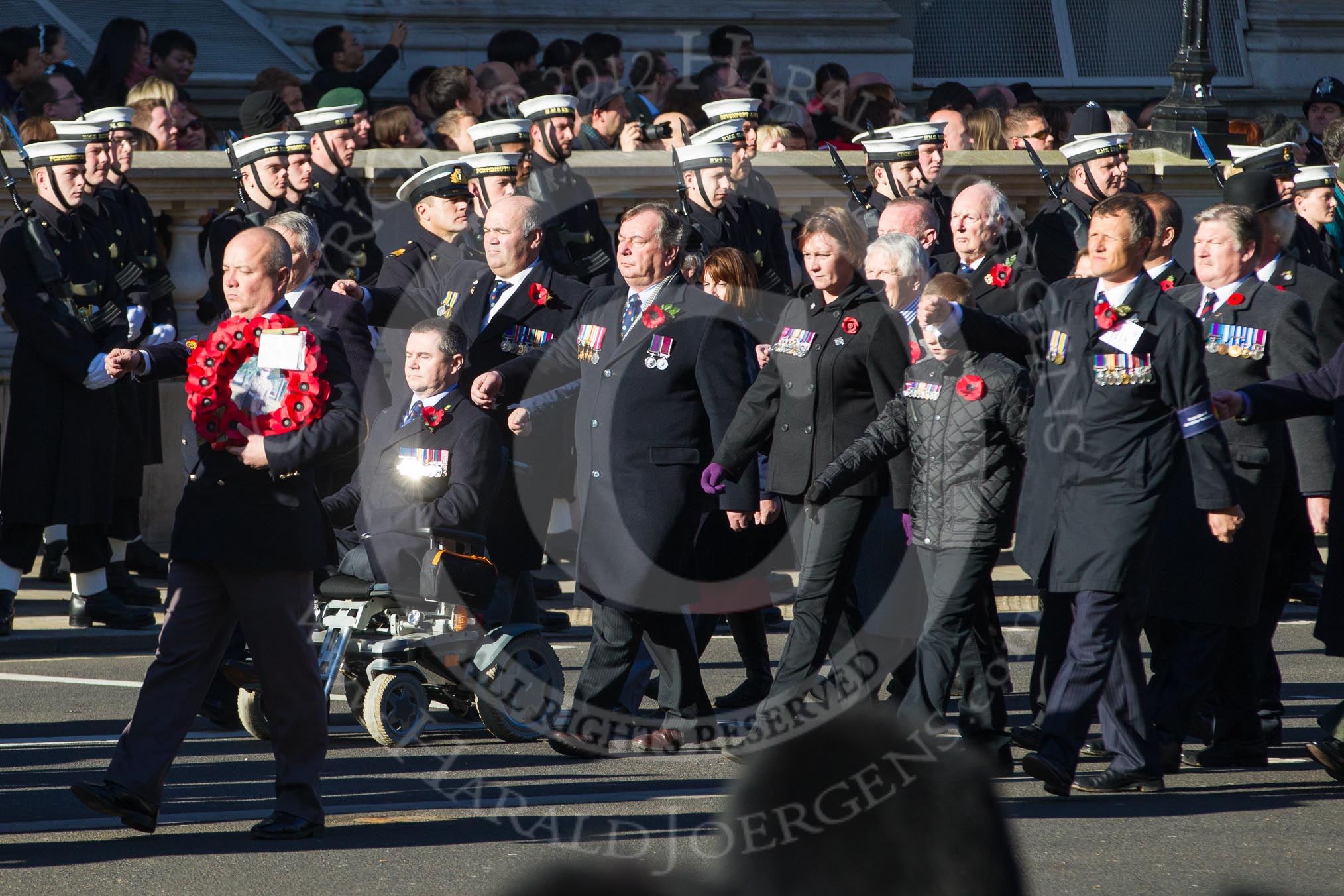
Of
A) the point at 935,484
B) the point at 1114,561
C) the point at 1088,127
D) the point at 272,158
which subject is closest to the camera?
the point at 1114,561

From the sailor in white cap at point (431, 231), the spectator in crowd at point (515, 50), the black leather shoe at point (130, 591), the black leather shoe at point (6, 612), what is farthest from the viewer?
the spectator in crowd at point (515, 50)

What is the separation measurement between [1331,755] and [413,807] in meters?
2.99

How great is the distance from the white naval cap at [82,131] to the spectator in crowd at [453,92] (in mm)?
3715

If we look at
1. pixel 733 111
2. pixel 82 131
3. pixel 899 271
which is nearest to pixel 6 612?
pixel 82 131

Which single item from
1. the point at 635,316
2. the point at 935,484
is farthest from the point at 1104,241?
the point at 635,316

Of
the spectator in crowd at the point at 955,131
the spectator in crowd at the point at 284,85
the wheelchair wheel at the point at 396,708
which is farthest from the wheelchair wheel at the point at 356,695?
the spectator in crowd at the point at 955,131

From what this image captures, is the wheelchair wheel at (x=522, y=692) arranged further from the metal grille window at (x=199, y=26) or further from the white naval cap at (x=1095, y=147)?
the metal grille window at (x=199, y=26)

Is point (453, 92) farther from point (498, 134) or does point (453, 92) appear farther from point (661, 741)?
point (661, 741)

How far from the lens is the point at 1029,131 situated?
12695 millimetres

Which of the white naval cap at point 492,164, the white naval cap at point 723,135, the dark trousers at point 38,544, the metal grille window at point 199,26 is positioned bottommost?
the dark trousers at point 38,544

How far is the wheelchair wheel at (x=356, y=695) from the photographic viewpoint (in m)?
7.04

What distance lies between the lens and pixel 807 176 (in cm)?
1199

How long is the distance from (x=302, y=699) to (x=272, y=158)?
185 inches

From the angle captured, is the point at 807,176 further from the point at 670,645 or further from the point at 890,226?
the point at 670,645
